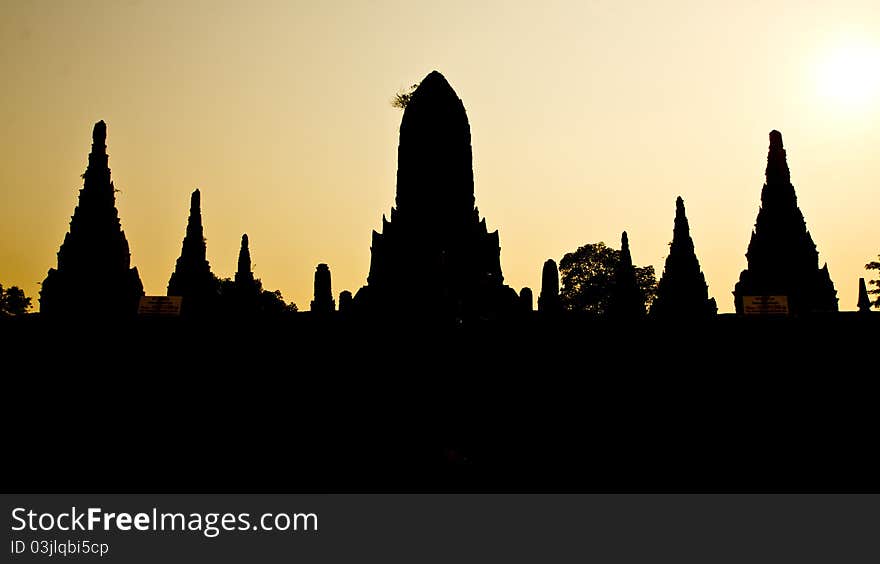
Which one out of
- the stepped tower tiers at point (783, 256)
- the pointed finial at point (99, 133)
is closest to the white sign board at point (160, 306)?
the pointed finial at point (99, 133)

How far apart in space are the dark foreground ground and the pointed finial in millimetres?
16297

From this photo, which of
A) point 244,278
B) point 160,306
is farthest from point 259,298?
point 160,306

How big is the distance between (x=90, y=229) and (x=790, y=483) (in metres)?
A: 22.5

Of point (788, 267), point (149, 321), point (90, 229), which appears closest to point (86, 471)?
point (149, 321)

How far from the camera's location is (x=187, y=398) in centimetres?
1287

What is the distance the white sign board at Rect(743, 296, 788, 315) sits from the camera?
46.5 feet

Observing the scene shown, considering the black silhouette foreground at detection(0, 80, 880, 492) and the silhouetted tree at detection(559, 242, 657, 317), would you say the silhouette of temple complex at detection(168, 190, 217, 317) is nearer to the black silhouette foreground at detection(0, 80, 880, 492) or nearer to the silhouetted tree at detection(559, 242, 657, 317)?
the black silhouette foreground at detection(0, 80, 880, 492)

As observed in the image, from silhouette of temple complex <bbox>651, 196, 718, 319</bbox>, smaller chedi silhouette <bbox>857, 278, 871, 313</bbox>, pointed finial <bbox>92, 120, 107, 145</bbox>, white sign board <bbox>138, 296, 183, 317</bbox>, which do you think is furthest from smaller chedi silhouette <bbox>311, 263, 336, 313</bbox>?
smaller chedi silhouette <bbox>857, 278, 871, 313</bbox>

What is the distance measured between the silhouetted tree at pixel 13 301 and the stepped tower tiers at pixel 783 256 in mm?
58062

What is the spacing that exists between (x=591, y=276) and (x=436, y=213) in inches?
1429

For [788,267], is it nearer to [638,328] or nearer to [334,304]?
[334,304]

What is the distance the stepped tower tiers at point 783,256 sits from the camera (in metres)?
28.5

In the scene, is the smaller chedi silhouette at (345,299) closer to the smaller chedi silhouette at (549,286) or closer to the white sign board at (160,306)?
the smaller chedi silhouette at (549,286)
